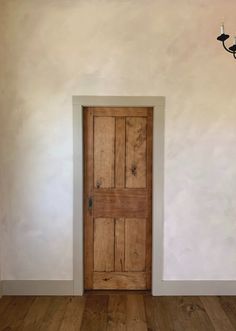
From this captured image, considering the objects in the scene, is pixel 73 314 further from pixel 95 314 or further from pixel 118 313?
pixel 118 313

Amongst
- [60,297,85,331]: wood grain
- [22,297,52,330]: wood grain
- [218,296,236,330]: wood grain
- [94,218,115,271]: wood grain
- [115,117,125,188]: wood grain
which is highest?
[115,117,125,188]: wood grain

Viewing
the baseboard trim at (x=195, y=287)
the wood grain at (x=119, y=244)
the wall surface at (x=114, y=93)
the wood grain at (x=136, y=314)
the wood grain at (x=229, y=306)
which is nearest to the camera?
the wood grain at (x=136, y=314)

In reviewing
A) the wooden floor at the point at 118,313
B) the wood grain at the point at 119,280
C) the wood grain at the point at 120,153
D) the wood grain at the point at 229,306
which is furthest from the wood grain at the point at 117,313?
the wood grain at the point at 120,153

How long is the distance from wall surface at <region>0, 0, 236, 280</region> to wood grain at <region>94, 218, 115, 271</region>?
0.98ft

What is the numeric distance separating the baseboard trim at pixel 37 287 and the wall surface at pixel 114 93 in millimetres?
63

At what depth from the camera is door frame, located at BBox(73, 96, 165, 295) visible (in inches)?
Answer: 128

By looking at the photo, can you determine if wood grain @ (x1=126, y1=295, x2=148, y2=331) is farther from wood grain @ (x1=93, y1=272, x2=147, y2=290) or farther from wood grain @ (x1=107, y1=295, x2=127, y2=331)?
wood grain @ (x1=93, y1=272, x2=147, y2=290)

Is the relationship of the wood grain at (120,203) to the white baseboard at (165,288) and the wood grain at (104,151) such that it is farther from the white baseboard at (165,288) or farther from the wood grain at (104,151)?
the white baseboard at (165,288)

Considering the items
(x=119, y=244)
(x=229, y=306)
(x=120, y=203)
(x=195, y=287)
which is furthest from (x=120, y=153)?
(x=229, y=306)

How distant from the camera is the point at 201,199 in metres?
3.30

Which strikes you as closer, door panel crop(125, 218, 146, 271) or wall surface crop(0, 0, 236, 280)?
wall surface crop(0, 0, 236, 280)

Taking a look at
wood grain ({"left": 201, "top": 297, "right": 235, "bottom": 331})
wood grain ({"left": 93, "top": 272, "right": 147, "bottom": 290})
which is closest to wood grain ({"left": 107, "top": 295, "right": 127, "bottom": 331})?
wood grain ({"left": 93, "top": 272, "right": 147, "bottom": 290})

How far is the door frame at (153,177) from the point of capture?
10.6 ft

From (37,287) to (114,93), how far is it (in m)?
2.19
